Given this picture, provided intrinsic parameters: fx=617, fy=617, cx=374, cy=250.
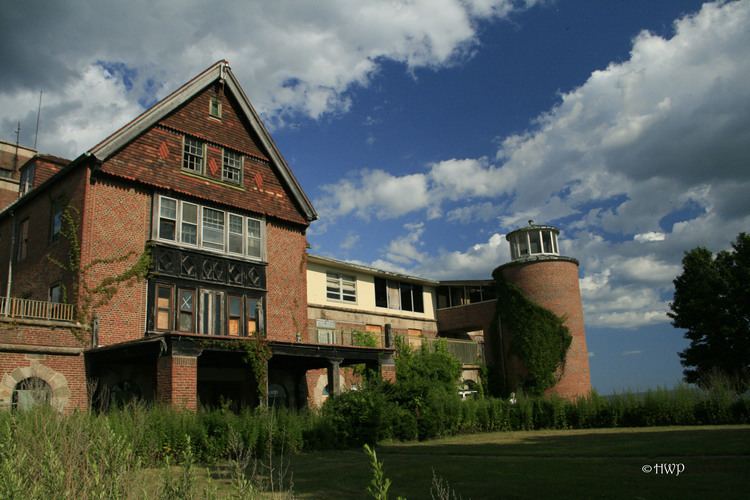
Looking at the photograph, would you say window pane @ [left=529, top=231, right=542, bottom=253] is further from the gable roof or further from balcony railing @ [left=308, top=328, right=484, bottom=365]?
the gable roof

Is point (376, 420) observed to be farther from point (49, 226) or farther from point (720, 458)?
point (49, 226)

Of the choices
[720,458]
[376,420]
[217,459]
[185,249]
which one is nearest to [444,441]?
[376,420]

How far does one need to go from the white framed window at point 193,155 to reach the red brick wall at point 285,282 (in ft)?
12.8

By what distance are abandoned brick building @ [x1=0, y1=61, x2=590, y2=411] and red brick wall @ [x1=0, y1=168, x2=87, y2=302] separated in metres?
0.09

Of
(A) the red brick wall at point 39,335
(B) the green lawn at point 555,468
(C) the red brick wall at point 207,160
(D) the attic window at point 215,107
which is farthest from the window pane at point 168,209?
(B) the green lawn at point 555,468

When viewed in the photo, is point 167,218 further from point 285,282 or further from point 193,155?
point 285,282

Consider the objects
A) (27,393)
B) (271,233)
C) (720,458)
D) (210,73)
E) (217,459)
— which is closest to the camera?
(720,458)

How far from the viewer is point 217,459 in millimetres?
15039

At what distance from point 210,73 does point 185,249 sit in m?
7.44

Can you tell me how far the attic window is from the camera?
2517 centimetres

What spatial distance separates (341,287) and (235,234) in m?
10.2

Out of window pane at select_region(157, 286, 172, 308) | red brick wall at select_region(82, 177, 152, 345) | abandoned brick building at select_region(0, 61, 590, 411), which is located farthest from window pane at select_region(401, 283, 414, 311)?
red brick wall at select_region(82, 177, 152, 345)

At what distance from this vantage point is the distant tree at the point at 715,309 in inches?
1391

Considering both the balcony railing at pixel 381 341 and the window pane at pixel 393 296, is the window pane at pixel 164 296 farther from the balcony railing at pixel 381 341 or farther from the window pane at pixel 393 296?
the window pane at pixel 393 296
